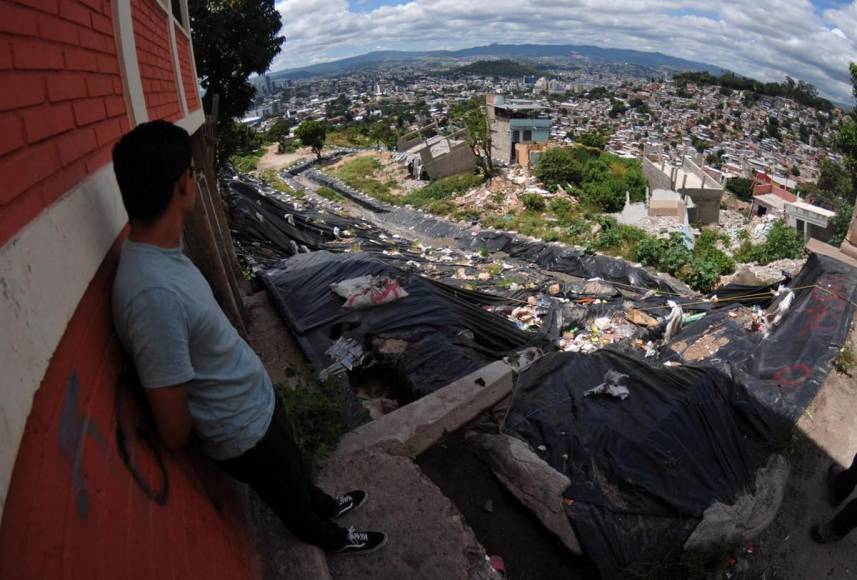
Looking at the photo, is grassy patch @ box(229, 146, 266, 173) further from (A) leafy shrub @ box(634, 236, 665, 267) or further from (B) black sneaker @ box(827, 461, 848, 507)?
(B) black sneaker @ box(827, 461, 848, 507)

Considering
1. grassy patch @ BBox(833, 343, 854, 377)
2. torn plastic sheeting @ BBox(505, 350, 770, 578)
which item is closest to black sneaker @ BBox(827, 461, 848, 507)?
torn plastic sheeting @ BBox(505, 350, 770, 578)

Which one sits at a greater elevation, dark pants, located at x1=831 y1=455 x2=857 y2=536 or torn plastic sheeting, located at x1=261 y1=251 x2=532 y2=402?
torn plastic sheeting, located at x1=261 y1=251 x2=532 y2=402

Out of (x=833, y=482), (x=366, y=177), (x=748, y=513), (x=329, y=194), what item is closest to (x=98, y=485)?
(x=748, y=513)

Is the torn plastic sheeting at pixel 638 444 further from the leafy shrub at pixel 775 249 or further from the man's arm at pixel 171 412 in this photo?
the leafy shrub at pixel 775 249

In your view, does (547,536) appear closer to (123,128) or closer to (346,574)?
(346,574)

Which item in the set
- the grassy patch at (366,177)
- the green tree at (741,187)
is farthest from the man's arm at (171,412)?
the green tree at (741,187)

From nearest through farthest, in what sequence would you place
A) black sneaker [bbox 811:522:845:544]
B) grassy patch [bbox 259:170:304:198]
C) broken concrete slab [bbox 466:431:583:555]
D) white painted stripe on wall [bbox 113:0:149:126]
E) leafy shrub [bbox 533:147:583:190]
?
white painted stripe on wall [bbox 113:0:149:126] → broken concrete slab [bbox 466:431:583:555] → black sneaker [bbox 811:522:845:544] → leafy shrub [bbox 533:147:583:190] → grassy patch [bbox 259:170:304:198]

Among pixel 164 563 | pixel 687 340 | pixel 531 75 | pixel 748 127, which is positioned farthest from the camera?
pixel 531 75

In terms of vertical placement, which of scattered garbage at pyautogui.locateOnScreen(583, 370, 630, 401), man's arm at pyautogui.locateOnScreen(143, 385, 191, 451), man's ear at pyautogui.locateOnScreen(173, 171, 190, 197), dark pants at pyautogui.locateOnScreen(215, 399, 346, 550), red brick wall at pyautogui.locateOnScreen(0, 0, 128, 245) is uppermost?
red brick wall at pyautogui.locateOnScreen(0, 0, 128, 245)

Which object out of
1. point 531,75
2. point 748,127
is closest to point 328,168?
point 748,127
